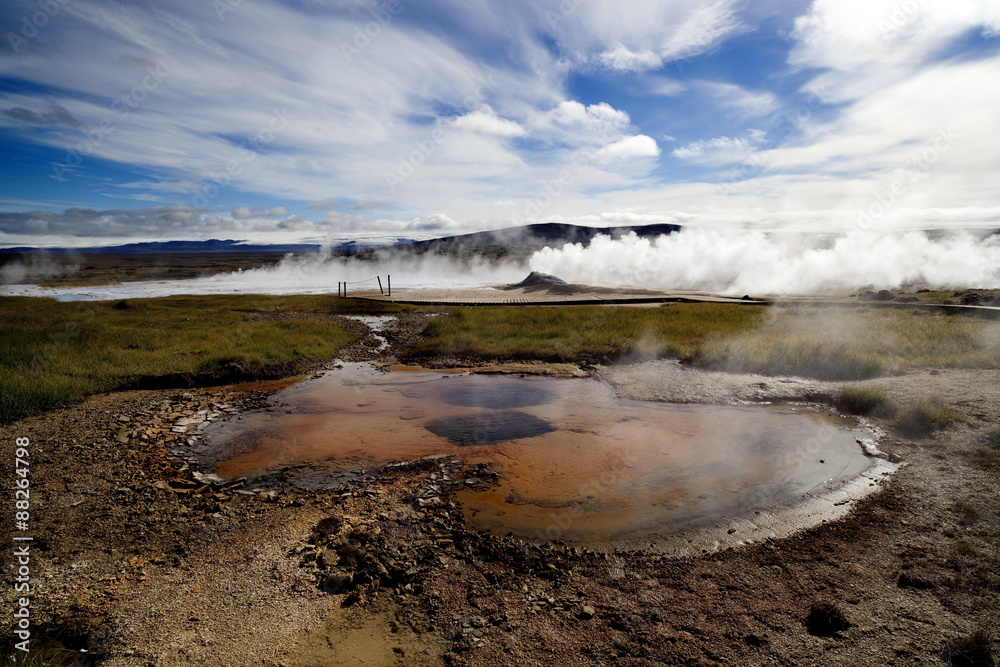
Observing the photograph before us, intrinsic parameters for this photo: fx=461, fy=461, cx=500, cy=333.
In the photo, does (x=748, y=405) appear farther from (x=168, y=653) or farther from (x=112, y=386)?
(x=112, y=386)

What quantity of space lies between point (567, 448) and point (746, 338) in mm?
9688

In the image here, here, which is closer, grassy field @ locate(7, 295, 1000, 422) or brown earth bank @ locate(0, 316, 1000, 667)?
brown earth bank @ locate(0, 316, 1000, 667)

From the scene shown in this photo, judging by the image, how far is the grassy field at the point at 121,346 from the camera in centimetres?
913

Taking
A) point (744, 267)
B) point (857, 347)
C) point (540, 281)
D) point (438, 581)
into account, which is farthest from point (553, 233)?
point (438, 581)

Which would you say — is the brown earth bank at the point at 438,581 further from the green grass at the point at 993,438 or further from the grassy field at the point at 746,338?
the grassy field at the point at 746,338

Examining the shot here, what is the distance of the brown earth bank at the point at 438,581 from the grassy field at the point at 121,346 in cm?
288

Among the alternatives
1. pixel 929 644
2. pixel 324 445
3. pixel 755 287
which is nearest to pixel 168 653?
pixel 324 445

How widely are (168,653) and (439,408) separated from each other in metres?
6.53

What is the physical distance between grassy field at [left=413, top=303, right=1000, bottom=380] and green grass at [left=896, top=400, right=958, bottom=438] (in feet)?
9.27

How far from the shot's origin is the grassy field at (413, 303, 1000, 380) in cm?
1186


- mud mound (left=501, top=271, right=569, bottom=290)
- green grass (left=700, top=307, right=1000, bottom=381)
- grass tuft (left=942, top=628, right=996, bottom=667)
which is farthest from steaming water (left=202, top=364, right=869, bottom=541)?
mud mound (left=501, top=271, right=569, bottom=290)

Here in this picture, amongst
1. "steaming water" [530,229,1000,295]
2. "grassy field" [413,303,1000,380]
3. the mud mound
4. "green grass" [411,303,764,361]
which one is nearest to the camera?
"grassy field" [413,303,1000,380]

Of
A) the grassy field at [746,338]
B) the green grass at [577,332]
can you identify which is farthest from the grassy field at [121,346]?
the grassy field at [746,338]

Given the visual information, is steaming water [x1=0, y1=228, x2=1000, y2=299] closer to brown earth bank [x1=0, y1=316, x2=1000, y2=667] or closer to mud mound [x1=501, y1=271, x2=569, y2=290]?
mud mound [x1=501, y1=271, x2=569, y2=290]
